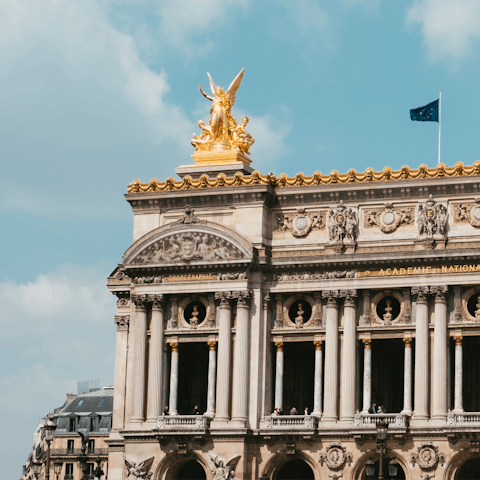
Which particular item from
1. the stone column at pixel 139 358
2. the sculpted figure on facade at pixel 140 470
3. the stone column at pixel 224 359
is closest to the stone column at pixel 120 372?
the stone column at pixel 139 358

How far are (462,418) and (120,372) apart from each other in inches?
904

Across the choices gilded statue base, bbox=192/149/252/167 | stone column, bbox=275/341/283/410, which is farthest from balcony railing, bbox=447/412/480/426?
gilded statue base, bbox=192/149/252/167

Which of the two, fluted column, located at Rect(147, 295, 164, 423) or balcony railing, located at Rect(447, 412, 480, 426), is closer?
balcony railing, located at Rect(447, 412, 480, 426)

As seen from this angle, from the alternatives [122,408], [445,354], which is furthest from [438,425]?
[122,408]

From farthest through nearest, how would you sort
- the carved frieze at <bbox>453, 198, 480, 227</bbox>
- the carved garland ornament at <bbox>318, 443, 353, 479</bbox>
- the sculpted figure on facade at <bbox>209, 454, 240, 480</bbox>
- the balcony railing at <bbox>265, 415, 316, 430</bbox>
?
the carved frieze at <bbox>453, 198, 480, 227</bbox>
the sculpted figure on facade at <bbox>209, 454, 240, 480</bbox>
the balcony railing at <bbox>265, 415, 316, 430</bbox>
the carved garland ornament at <bbox>318, 443, 353, 479</bbox>

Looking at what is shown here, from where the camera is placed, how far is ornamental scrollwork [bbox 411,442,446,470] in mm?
69312

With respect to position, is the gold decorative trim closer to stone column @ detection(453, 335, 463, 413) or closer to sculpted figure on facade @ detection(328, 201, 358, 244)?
sculpted figure on facade @ detection(328, 201, 358, 244)

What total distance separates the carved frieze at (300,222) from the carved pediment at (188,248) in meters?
2.69

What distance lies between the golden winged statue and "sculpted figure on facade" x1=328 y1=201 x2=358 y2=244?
7.54 metres

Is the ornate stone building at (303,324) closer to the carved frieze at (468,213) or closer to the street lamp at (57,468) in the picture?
the carved frieze at (468,213)

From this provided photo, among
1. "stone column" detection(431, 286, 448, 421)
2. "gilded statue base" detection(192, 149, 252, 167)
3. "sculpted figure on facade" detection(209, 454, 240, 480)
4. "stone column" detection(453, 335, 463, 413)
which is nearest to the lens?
"stone column" detection(453, 335, 463, 413)

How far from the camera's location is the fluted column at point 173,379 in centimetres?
7439

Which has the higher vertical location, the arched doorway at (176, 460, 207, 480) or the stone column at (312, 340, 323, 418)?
the stone column at (312, 340, 323, 418)

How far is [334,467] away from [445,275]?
11280mm
